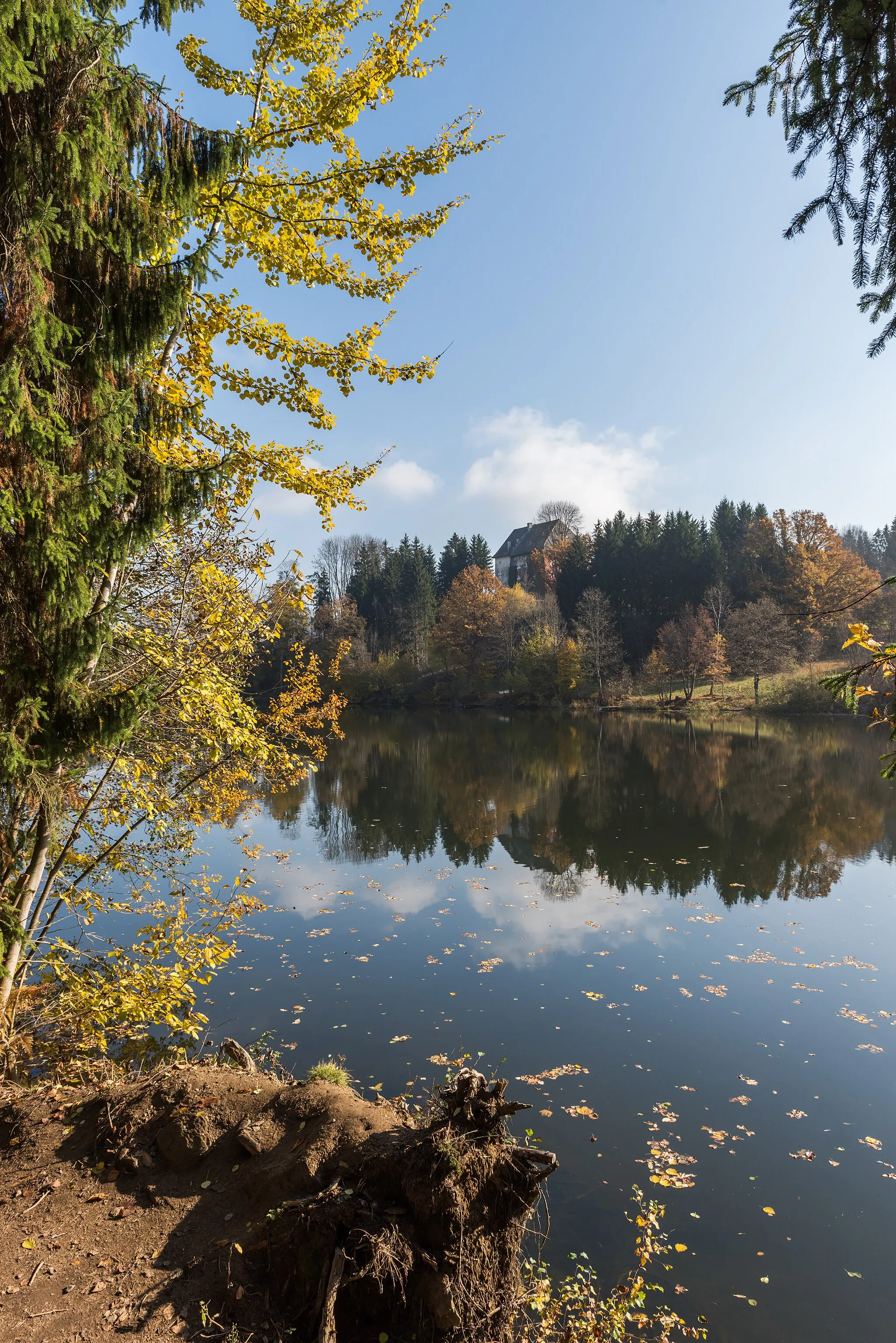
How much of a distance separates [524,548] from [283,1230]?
3511 inches

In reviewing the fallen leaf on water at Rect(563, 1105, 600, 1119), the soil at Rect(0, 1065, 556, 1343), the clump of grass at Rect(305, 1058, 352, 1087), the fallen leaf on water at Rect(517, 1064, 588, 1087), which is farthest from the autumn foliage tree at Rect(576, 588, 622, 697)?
the soil at Rect(0, 1065, 556, 1343)

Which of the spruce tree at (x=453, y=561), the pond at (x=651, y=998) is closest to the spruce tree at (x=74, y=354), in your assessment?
the pond at (x=651, y=998)

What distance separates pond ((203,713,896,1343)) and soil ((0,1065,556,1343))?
174 centimetres

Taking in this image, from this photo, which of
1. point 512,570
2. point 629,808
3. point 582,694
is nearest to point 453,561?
point 512,570

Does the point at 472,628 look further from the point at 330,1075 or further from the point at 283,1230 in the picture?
the point at 283,1230

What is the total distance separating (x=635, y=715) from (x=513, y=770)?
80.6 ft

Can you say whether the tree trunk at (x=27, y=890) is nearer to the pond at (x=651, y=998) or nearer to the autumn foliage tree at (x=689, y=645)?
the pond at (x=651, y=998)

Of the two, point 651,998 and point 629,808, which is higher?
point 629,808

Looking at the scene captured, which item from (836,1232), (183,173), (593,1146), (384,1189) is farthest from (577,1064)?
(183,173)

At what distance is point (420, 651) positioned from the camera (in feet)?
214

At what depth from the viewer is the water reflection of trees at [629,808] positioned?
14586 millimetres

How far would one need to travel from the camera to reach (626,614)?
197ft

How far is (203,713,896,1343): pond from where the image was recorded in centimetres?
505

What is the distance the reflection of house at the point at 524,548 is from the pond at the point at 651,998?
206 ft
